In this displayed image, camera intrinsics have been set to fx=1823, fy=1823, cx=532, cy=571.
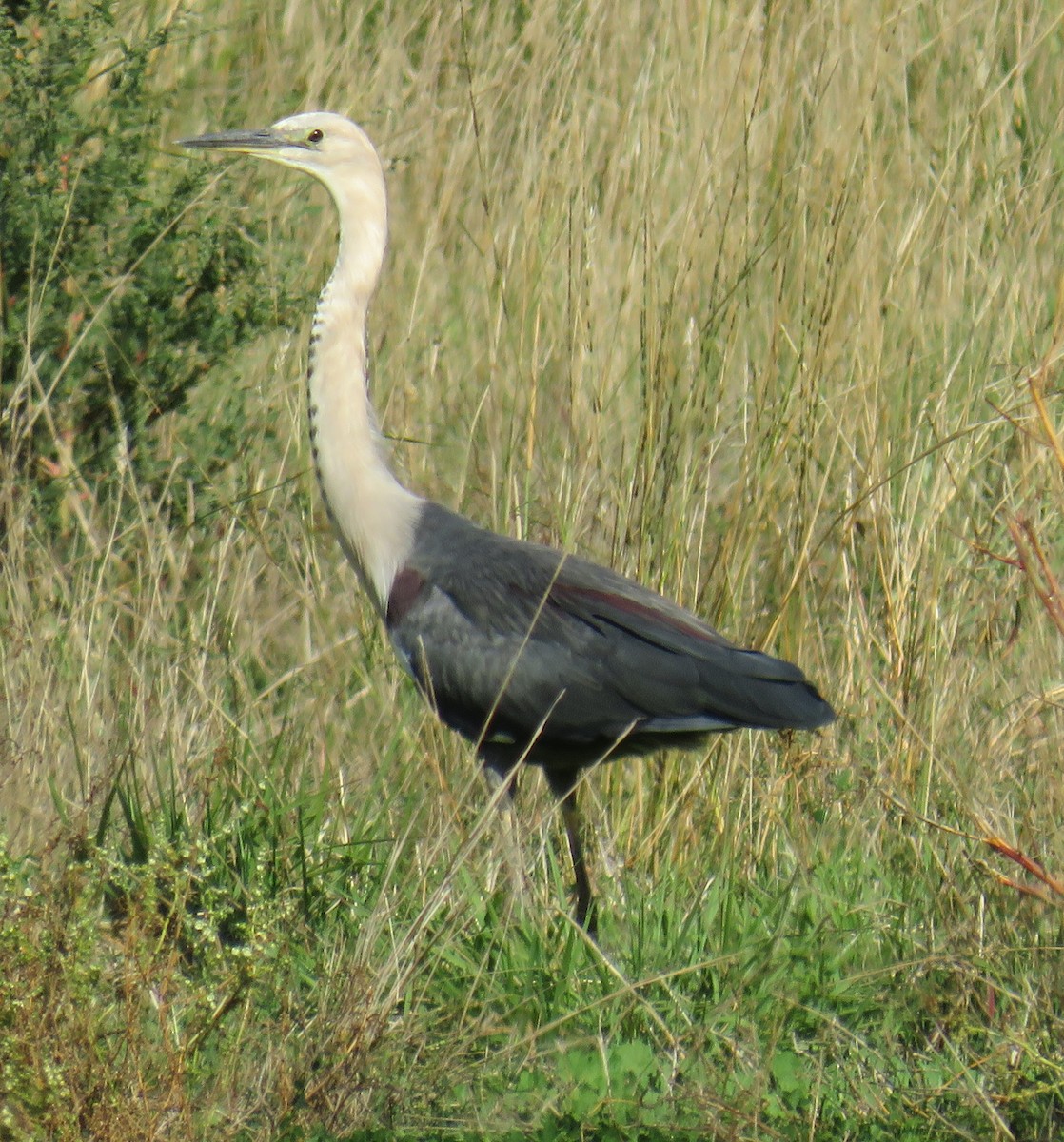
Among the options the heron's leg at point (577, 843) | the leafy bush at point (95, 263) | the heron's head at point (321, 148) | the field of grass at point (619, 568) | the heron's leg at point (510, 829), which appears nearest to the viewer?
the field of grass at point (619, 568)

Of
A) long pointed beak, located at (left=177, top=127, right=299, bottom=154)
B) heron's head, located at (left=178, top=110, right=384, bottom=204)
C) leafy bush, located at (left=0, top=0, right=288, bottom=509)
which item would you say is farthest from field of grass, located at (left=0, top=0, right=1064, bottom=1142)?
long pointed beak, located at (left=177, top=127, right=299, bottom=154)

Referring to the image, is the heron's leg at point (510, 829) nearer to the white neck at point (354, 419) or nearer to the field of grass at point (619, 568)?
the field of grass at point (619, 568)

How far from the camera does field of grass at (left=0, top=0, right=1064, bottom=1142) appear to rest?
119 inches

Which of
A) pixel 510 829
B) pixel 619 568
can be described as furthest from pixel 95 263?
pixel 510 829

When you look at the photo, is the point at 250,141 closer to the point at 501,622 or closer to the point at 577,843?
the point at 501,622

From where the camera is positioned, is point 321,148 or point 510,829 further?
point 321,148

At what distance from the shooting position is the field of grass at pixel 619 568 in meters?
3.03

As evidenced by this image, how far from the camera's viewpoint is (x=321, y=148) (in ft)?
14.9

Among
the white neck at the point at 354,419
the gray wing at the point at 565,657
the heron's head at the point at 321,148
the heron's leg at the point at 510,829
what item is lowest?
the heron's leg at the point at 510,829

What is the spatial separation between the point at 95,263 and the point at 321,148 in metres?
0.90

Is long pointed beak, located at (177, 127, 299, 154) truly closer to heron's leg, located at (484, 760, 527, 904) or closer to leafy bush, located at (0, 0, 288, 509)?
leafy bush, located at (0, 0, 288, 509)

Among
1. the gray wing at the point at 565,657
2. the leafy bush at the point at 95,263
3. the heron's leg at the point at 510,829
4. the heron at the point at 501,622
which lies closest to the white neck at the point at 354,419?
the heron at the point at 501,622

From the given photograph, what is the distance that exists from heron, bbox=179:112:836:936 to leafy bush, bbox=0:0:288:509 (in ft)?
2.09

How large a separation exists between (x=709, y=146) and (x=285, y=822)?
80.2 inches
